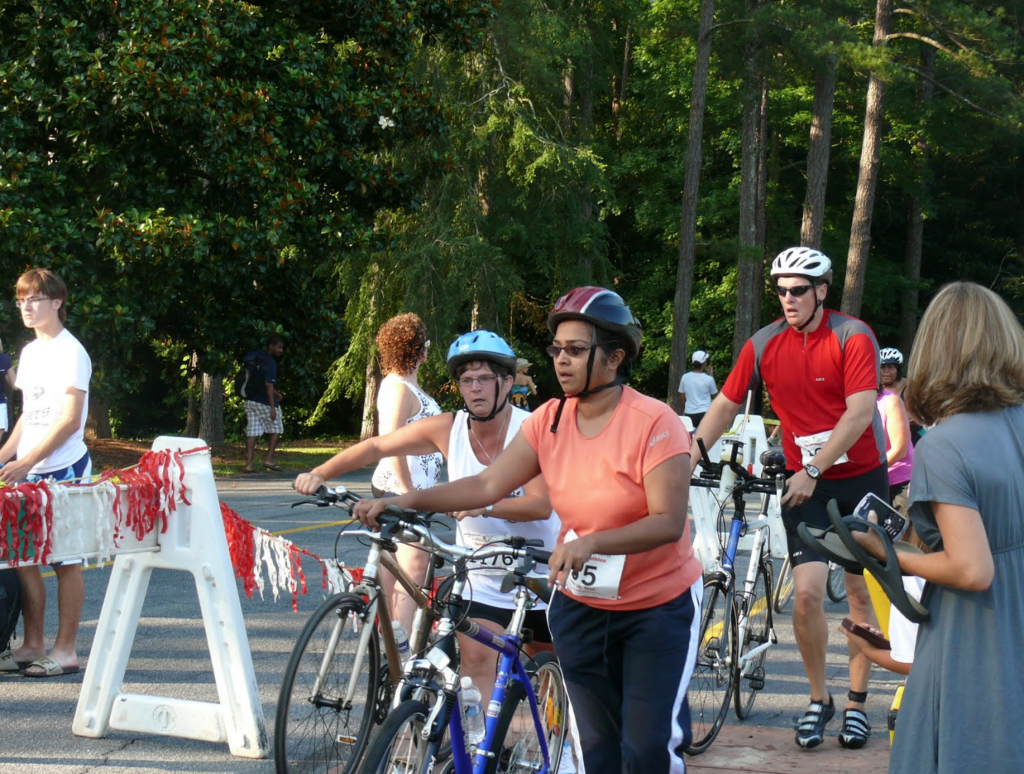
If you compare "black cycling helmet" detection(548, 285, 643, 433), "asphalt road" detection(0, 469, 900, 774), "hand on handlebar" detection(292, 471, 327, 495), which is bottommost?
"asphalt road" detection(0, 469, 900, 774)

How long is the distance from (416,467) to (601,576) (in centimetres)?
330

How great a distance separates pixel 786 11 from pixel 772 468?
26.5 meters

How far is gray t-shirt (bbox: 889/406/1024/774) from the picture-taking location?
2910 mm

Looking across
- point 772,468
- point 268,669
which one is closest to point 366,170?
point 268,669

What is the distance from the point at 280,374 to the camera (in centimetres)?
2009

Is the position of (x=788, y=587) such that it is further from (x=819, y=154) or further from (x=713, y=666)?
(x=819, y=154)

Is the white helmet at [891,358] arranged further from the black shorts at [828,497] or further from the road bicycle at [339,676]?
the road bicycle at [339,676]

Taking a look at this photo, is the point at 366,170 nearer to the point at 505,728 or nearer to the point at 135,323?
the point at 135,323

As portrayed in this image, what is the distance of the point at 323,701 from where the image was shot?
463cm

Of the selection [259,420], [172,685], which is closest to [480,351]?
[172,685]

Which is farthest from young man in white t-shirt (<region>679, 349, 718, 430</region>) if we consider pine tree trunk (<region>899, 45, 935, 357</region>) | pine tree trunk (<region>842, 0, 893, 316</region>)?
pine tree trunk (<region>899, 45, 935, 357</region>)

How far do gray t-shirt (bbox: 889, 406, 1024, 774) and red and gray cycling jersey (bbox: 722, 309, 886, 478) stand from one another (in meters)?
2.55

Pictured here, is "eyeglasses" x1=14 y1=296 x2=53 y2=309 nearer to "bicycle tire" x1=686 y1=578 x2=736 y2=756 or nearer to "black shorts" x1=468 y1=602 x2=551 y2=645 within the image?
"black shorts" x1=468 y1=602 x2=551 y2=645

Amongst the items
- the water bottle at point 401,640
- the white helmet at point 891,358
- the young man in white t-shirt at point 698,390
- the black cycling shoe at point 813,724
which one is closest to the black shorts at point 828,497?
the black cycling shoe at point 813,724
